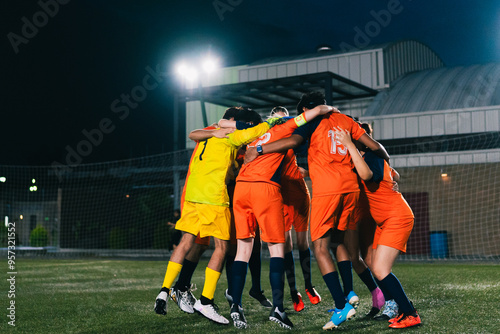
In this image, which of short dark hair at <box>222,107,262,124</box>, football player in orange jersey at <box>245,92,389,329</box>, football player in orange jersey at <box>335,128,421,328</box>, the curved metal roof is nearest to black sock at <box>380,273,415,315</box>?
football player in orange jersey at <box>335,128,421,328</box>

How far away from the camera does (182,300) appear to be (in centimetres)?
555

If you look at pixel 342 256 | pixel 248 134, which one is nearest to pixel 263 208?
pixel 248 134

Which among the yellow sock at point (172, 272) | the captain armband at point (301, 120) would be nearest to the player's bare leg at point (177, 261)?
the yellow sock at point (172, 272)

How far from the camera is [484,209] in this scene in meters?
18.9

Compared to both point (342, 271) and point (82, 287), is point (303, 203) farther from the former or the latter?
point (82, 287)

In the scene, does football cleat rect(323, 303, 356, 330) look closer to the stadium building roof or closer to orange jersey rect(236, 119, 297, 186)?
orange jersey rect(236, 119, 297, 186)

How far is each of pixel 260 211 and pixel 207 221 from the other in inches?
26.3

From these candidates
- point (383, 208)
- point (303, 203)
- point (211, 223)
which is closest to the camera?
point (383, 208)

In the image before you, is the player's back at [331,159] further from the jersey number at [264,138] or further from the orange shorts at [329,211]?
the jersey number at [264,138]

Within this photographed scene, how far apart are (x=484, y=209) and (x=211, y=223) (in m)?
16.1

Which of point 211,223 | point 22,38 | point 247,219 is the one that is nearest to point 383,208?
point 247,219

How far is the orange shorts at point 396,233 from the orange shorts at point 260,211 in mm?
910

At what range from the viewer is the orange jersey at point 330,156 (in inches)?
188

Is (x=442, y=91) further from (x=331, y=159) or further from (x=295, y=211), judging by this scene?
(x=331, y=159)
